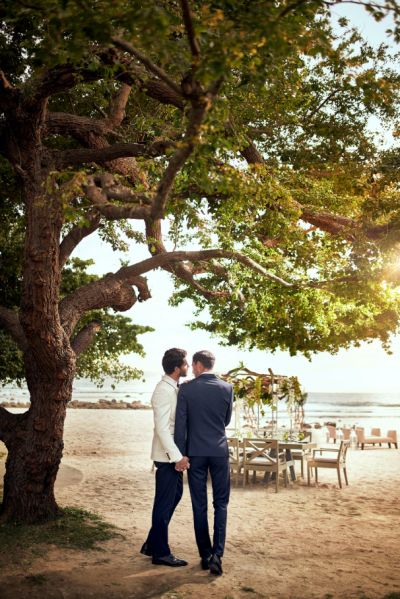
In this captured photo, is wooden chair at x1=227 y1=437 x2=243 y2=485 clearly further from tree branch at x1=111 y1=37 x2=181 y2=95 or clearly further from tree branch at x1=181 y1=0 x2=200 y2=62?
tree branch at x1=181 y1=0 x2=200 y2=62

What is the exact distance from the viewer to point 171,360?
578cm

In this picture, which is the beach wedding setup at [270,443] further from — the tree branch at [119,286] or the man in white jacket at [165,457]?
the man in white jacket at [165,457]

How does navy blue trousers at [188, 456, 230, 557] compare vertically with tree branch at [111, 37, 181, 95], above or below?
below

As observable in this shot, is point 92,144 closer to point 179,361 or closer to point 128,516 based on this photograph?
point 179,361

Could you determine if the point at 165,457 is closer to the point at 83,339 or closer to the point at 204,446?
the point at 204,446

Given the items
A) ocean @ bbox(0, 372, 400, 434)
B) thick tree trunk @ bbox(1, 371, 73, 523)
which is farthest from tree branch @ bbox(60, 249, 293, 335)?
ocean @ bbox(0, 372, 400, 434)

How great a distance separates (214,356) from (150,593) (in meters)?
2.24

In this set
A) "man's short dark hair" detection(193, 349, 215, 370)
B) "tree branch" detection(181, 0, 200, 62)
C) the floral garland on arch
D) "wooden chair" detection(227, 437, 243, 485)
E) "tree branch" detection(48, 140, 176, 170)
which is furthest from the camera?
the floral garland on arch

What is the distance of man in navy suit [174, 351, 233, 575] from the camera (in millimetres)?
5570

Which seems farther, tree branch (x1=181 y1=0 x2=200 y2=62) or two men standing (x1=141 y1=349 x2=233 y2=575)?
two men standing (x1=141 y1=349 x2=233 y2=575)

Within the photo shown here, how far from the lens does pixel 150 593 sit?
4.94 metres

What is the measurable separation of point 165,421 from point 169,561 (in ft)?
4.77

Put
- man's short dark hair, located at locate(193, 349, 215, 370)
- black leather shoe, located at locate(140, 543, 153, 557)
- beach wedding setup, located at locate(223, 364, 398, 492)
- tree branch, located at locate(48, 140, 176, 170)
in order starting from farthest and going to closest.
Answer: beach wedding setup, located at locate(223, 364, 398, 492) → tree branch, located at locate(48, 140, 176, 170) → black leather shoe, located at locate(140, 543, 153, 557) → man's short dark hair, located at locate(193, 349, 215, 370)

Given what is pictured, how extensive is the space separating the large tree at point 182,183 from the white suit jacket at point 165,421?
1786 mm
